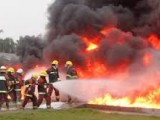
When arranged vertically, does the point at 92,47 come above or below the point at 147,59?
above

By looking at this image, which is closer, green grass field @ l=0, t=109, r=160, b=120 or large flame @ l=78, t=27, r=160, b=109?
green grass field @ l=0, t=109, r=160, b=120

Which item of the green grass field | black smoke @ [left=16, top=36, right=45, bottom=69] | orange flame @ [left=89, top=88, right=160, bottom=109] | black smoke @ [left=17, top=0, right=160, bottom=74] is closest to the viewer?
the green grass field

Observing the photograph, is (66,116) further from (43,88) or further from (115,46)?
(115,46)

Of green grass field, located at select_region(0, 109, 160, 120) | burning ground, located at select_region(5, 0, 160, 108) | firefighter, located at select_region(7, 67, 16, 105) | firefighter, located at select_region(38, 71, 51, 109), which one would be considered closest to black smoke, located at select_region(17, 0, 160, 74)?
burning ground, located at select_region(5, 0, 160, 108)

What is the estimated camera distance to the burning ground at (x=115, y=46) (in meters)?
21.1

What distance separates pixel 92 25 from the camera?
24844mm

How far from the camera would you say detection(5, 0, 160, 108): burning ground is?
21.1 metres

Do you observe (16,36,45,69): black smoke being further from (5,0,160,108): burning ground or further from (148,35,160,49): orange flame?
(148,35,160,49): orange flame

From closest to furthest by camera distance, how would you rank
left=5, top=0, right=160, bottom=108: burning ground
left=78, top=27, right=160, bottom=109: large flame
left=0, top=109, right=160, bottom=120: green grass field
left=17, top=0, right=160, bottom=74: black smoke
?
1. left=0, top=109, right=160, bottom=120: green grass field
2. left=78, top=27, right=160, bottom=109: large flame
3. left=5, top=0, right=160, bottom=108: burning ground
4. left=17, top=0, right=160, bottom=74: black smoke

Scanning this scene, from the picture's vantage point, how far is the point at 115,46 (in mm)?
22875

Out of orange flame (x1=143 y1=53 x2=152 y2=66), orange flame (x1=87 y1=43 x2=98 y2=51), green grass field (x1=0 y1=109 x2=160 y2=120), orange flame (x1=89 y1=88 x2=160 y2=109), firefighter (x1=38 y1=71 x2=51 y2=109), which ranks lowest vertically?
green grass field (x1=0 y1=109 x2=160 y2=120)

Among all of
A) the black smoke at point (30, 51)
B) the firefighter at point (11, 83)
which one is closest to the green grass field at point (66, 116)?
the firefighter at point (11, 83)

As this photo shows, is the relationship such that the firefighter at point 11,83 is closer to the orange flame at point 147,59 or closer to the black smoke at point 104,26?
the black smoke at point 104,26

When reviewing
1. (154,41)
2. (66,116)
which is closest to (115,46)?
(154,41)
